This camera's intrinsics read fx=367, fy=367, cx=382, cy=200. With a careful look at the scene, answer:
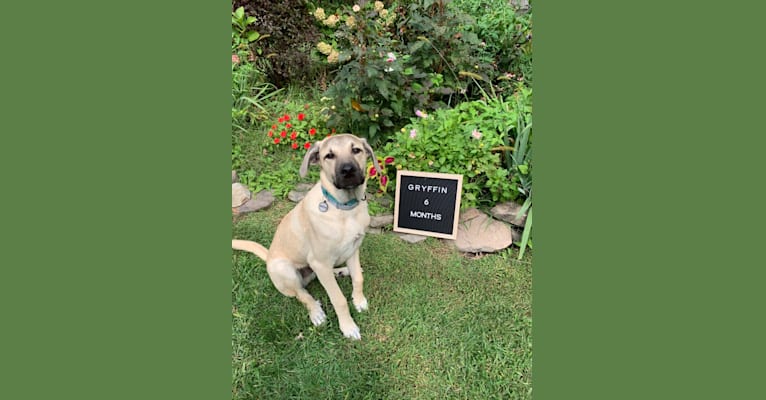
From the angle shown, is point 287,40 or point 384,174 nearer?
point 384,174

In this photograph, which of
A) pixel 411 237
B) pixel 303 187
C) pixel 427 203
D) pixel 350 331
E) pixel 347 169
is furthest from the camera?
pixel 303 187

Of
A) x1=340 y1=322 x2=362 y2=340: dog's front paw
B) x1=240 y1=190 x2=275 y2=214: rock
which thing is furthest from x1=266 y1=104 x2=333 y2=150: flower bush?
x1=340 y1=322 x2=362 y2=340: dog's front paw

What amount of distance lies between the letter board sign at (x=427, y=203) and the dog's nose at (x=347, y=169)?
1250 mm

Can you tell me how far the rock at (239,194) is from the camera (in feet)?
10.6

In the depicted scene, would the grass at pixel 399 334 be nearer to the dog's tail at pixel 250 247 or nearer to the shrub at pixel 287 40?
the dog's tail at pixel 250 247

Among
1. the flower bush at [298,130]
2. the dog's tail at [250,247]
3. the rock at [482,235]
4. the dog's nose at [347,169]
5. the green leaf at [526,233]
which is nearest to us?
the dog's nose at [347,169]

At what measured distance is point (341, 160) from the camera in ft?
6.89

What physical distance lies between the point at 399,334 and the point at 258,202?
1751mm

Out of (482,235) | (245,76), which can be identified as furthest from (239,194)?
(482,235)

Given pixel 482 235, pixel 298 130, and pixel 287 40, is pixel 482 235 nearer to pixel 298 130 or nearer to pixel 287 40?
pixel 298 130

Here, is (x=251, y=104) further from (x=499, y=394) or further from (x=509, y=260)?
(x=499, y=394)

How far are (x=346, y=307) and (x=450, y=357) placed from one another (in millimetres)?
776

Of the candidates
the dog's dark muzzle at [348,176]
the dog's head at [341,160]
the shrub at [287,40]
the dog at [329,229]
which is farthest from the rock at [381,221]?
the shrub at [287,40]

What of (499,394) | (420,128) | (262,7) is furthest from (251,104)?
(499,394)
